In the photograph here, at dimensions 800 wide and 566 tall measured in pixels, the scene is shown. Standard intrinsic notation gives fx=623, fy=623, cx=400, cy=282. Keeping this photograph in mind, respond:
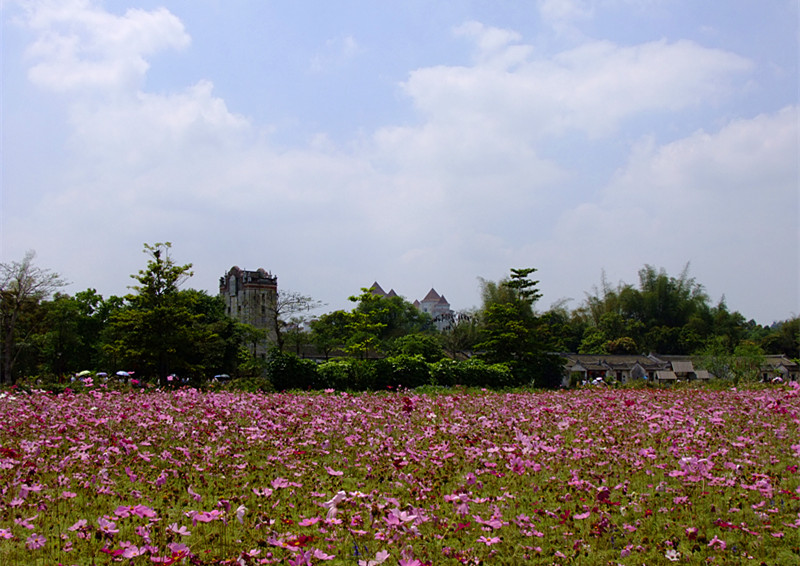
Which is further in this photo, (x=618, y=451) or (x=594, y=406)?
(x=594, y=406)

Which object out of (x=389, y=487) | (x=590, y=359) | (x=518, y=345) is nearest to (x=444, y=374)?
(x=518, y=345)

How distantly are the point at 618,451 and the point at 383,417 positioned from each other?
332 centimetres

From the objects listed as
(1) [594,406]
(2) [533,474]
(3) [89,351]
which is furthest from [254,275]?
(2) [533,474]

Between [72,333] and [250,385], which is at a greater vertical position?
[72,333]

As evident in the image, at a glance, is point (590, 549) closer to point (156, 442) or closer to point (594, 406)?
point (156, 442)

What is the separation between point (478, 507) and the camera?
4.80 m

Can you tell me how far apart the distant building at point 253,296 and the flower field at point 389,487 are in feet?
156

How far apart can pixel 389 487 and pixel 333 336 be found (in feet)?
161

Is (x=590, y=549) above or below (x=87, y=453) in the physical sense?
below

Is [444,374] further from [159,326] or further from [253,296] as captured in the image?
[253,296]

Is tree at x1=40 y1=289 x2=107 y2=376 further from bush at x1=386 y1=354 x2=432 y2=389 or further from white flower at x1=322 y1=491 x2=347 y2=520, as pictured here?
white flower at x1=322 y1=491 x2=347 y2=520

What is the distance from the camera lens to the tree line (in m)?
20.7

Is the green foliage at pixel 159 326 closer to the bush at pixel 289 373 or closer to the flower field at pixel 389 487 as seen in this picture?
the bush at pixel 289 373

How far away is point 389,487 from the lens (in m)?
5.30
